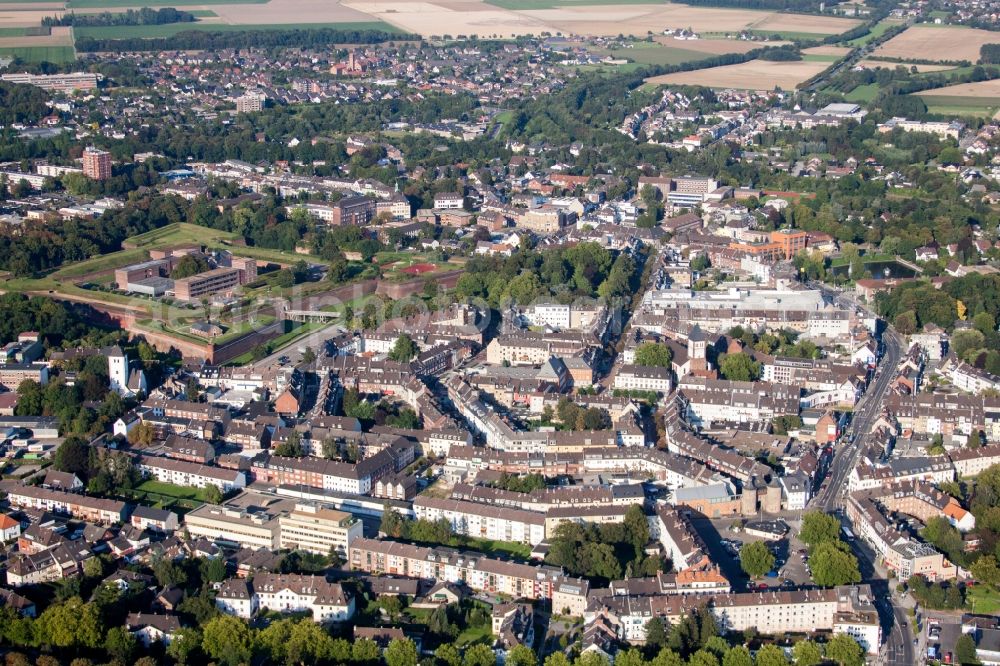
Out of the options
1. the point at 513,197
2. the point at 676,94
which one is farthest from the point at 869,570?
the point at 676,94

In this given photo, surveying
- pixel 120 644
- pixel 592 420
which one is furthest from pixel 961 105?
pixel 120 644

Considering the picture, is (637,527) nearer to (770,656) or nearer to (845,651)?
(770,656)

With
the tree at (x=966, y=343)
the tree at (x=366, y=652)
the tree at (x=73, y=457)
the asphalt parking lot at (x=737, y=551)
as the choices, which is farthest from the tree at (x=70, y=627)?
the tree at (x=966, y=343)

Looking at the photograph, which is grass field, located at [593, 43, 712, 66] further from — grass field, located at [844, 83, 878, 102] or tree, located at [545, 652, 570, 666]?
tree, located at [545, 652, 570, 666]

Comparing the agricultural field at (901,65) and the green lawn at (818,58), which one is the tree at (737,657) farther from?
the green lawn at (818,58)

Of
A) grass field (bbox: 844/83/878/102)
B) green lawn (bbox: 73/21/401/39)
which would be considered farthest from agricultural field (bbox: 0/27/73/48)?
grass field (bbox: 844/83/878/102)
